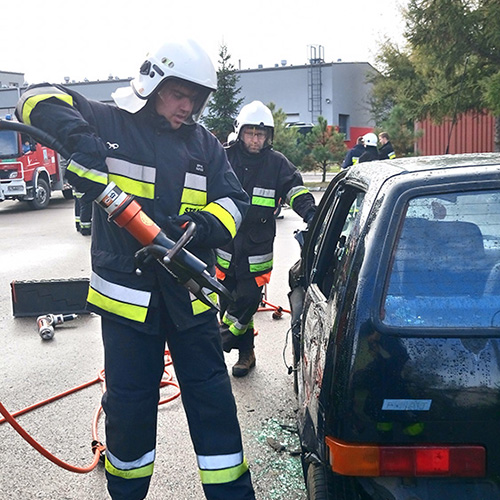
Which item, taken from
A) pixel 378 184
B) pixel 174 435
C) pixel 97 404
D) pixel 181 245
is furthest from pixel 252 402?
pixel 378 184

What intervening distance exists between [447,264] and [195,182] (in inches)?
45.6

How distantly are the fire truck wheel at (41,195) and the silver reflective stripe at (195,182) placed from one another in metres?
16.4

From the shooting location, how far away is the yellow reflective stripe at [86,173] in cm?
239

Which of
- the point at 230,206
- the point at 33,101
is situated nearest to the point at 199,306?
the point at 230,206

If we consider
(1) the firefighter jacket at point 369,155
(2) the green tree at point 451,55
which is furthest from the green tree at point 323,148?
(2) the green tree at point 451,55

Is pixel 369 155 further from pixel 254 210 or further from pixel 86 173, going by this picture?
Answer: pixel 86 173

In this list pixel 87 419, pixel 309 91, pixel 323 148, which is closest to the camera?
pixel 87 419

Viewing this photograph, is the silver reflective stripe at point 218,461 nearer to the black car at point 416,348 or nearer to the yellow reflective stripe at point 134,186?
the black car at point 416,348

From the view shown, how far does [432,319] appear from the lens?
6.12 ft

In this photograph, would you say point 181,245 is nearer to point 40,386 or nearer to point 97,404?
point 97,404

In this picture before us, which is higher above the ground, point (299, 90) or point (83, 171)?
point (299, 90)

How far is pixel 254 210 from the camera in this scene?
14.7 ft

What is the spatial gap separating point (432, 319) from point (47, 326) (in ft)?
15.1

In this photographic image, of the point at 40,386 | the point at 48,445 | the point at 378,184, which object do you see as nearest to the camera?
the point at 378,184
